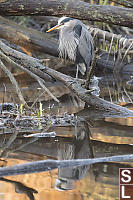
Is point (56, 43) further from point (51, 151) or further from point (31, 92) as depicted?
point (51, 151)

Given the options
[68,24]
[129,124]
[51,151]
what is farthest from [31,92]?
[51,151]

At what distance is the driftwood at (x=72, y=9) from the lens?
5.90 meters

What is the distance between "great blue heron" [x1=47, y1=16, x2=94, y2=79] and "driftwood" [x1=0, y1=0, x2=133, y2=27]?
0.85 ft

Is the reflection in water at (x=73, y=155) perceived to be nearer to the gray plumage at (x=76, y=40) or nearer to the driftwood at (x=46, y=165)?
the driftwood at (x=46, y=165)

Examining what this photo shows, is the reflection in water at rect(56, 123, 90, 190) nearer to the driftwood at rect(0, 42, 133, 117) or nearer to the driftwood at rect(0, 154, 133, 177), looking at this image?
the driftwood at rect(0, 154, 133, 177)

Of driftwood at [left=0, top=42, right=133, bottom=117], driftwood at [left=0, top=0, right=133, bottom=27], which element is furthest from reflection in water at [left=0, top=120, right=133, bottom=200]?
driftwood at [left=0, top=0, right=133, bottom=27]

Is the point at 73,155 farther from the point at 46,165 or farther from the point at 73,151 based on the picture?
the point at 46,165

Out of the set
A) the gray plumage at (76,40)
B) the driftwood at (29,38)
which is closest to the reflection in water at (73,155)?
the gray plumage at (76,40)

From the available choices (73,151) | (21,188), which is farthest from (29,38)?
(21,188)

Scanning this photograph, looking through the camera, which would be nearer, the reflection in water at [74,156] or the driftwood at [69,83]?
the reflection in water at [74,156]

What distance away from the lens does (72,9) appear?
5.97 metres

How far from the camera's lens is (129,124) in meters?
4.21

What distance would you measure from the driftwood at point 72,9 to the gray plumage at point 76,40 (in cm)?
A: 27

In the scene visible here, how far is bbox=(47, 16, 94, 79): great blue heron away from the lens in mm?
5660
